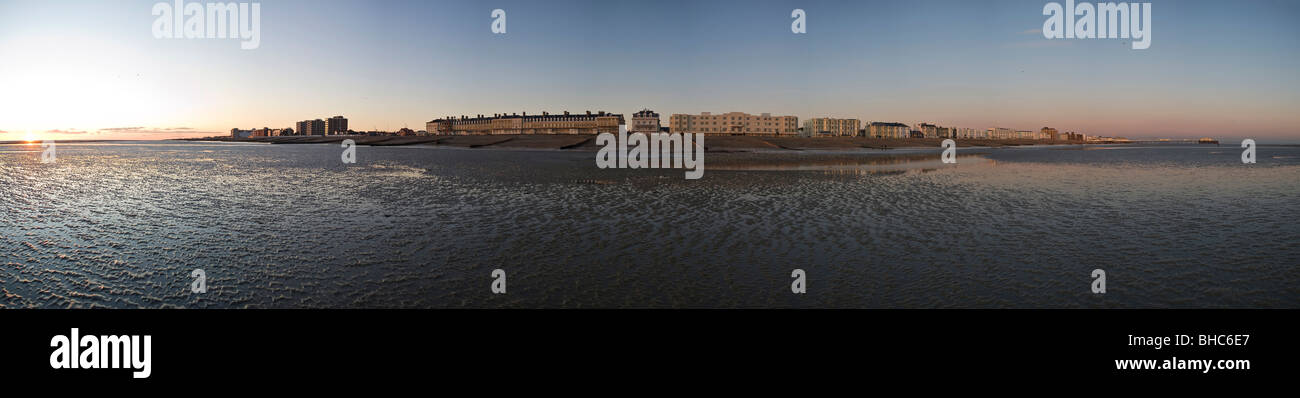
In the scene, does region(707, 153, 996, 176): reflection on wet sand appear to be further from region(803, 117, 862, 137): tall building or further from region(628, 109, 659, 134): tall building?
region(803, 117, 862, 137): tall building

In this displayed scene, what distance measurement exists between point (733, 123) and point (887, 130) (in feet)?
185

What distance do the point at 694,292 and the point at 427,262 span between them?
14.4 feet

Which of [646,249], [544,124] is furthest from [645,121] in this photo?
[646,249]

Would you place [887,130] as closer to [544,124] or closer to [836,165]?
[544,124]

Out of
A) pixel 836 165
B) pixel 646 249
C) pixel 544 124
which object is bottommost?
pixel 646 249

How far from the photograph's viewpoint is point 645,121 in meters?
148

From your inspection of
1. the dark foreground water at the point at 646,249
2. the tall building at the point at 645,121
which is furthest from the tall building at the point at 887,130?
the dark foreground water at the point at 646,249

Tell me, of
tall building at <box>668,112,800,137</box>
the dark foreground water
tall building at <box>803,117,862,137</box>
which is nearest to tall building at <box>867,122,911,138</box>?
tall building at <box>803,117,862,137</box>

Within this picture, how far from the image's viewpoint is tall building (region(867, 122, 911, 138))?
18125cm

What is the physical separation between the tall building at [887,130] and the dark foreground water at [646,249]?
172 metres
